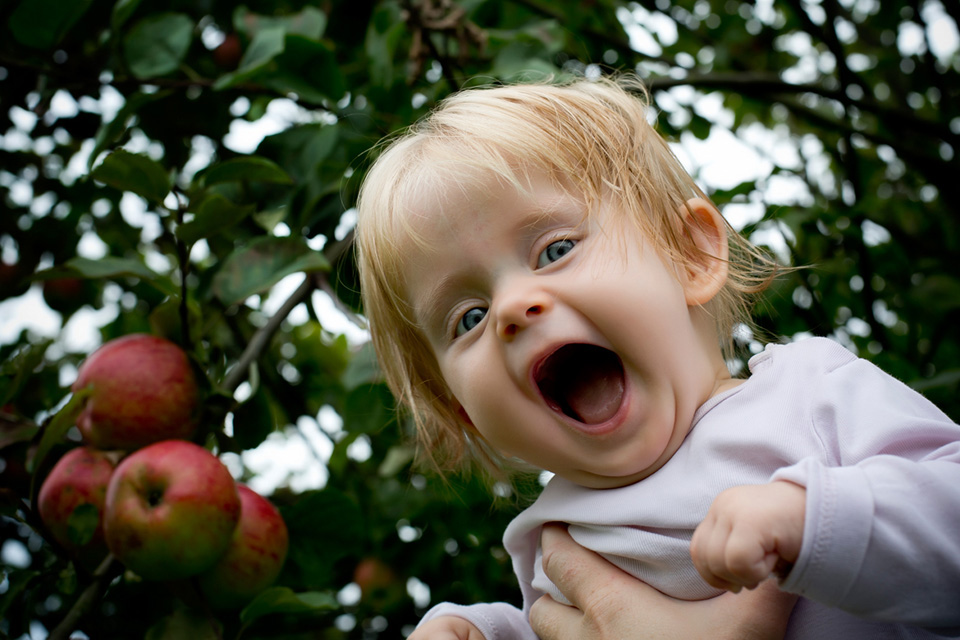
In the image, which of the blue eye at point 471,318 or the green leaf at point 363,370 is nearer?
the blue eye at point 471,318

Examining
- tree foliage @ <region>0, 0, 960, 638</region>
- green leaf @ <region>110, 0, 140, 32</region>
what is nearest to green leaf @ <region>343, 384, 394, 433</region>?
tree foliage @ <region>0, 0, 960, 638</region>

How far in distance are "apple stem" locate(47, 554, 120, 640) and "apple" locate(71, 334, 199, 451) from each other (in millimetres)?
173

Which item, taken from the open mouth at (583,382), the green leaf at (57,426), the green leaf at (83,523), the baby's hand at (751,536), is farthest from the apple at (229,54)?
the baby's hand at (751,536)

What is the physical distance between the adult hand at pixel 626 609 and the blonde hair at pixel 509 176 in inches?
8.6

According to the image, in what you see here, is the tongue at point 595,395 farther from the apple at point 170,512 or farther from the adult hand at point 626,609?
the apple at point 170,512

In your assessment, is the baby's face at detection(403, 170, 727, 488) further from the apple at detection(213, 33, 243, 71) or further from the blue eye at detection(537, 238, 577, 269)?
the apple at detection(213, 33, 243, 71)

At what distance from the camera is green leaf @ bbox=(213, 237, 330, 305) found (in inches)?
42.8

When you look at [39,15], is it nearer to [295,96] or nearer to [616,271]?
[295,96]

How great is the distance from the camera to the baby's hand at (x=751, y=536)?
19.2 inches

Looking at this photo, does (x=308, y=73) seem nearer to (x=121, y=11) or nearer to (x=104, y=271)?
(x=121, y=11)

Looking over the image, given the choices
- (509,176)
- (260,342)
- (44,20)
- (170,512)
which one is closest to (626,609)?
(509,176)

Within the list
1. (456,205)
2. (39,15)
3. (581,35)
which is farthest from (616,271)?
(581,35)

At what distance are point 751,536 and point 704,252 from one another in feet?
1.16

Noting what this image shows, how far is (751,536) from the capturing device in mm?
489
